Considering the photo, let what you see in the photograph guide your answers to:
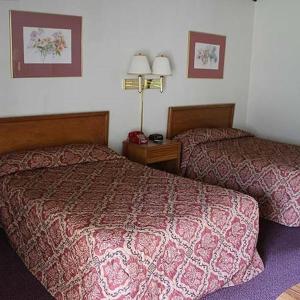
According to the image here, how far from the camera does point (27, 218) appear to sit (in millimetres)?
2516

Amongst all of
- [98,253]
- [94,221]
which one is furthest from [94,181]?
[98,253]

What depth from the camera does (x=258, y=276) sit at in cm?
261

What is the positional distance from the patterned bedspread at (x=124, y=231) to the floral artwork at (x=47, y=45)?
0.83m

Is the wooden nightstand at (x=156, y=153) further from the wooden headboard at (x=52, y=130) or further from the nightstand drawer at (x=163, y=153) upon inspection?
the wooden headboard at (x=52, y=130)

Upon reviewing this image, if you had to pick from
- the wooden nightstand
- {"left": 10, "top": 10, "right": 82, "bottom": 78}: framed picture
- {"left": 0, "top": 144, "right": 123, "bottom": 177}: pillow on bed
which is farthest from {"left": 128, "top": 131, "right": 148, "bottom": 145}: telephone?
{"left": 10, "top": 10, "right": 82, "bottom": 78}: framed picture

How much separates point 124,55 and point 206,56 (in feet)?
3.76

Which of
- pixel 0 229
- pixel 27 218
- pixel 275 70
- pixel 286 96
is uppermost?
pixel 275 70

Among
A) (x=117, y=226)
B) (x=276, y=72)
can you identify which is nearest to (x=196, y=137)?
(x=276, y=72)

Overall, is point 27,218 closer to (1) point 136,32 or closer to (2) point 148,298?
(2) point 148,298

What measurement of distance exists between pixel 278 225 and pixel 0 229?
7.44 ft

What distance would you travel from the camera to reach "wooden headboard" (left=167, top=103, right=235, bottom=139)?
14.3 ft

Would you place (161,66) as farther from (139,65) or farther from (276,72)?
(276,72)

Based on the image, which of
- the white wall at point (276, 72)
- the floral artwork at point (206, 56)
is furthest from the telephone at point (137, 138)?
the white wall at point (276, 72)

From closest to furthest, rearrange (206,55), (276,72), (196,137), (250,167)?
1. (250,167)
2. (196,137)
3. (206,55)
4. (276,72)
